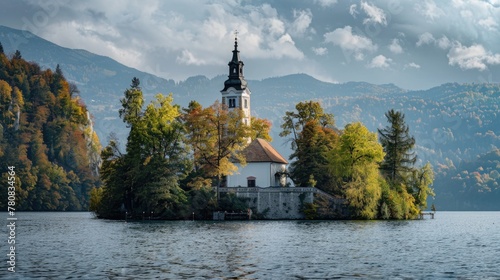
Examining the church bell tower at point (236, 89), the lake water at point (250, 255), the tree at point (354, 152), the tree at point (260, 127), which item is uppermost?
the church bell tower at point (236, 89)

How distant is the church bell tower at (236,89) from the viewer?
111375mm

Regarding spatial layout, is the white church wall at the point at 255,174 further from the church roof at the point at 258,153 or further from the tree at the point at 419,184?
the tree at the point at 419,184

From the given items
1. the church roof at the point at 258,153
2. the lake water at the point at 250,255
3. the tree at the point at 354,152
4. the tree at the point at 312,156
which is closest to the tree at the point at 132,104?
the church roof at the point at 258,153

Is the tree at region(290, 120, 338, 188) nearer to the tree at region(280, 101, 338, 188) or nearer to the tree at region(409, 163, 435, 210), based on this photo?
the tree at region(280, 101, 338, 188)

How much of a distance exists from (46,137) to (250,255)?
12920 cm

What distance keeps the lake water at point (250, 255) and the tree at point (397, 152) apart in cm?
3010

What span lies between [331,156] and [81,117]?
301 ft

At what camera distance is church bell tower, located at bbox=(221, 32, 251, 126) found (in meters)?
111

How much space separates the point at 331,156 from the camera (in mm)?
93000

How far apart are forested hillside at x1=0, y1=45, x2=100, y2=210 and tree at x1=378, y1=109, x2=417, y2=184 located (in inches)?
2897

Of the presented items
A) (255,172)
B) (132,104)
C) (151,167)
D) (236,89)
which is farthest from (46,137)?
(151,167)

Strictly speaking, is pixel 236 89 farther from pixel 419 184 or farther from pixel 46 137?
pixel 46 137

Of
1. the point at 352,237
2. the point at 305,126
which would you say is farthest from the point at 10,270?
the point at 305,126

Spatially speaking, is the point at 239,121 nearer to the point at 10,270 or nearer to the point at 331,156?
the point at 331,156
